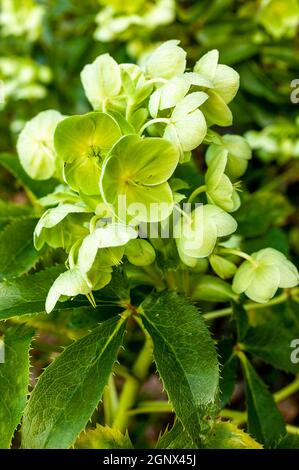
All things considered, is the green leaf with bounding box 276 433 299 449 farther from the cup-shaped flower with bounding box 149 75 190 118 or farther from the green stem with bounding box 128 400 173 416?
the cup-shaped flower with bounding box 149 75 190 118

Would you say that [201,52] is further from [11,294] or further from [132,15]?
[11,294]

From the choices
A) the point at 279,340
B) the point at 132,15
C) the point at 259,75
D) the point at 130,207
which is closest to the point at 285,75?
the point at 259,75

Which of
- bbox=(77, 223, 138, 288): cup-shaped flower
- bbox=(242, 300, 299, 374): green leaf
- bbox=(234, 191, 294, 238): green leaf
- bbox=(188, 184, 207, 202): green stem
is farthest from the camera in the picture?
bbox=(234, 191, 294, 238): green leaf

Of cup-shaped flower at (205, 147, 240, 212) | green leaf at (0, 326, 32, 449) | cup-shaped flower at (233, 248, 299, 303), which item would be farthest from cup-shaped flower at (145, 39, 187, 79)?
green leaf at (0, 326, 32, 449)

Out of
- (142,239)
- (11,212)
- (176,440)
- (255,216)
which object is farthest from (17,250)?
(255,216)

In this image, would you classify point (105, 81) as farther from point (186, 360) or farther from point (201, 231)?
point (186, 360)

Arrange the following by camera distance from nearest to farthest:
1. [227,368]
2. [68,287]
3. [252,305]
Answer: [68,287], [227,368], [252,305]

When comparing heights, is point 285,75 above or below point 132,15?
below
